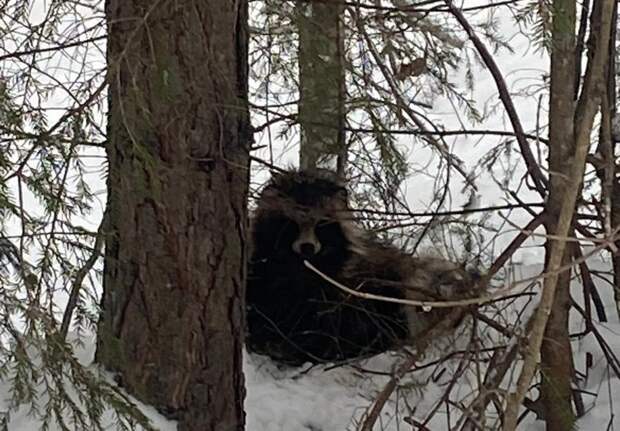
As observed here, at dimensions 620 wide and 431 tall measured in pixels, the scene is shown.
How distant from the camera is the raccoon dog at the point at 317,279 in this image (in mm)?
4449

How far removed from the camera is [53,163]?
125 inches

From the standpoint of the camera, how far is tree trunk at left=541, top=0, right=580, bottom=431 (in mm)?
3535

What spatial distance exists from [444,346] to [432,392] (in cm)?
18

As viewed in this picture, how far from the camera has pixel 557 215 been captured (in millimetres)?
3521

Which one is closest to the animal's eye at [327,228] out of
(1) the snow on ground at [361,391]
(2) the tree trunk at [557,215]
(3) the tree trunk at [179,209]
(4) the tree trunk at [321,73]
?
(4) the tree trunk at [321,73]

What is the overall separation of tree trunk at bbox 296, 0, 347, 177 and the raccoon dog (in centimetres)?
28

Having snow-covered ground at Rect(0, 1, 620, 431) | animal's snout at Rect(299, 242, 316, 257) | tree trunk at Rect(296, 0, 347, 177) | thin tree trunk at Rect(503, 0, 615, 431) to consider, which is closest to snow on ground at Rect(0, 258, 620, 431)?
snow-covered ground at Rect(0, 1, 620, 431)

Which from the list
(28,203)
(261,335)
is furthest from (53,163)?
(28,203)

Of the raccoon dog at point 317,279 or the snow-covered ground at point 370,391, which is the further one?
the raccoon dog at point 317,279

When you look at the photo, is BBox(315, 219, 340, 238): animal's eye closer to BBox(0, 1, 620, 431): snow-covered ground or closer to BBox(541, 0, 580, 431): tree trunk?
BBox(0, 1, 620, 431): snow-covered ground

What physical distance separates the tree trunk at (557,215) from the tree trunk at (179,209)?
3.14 ft

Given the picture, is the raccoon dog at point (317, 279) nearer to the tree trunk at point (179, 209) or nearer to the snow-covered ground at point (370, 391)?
the snow-covered ground at point (370, 391)

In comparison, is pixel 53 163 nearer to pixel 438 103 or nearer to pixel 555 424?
pixel 555 424

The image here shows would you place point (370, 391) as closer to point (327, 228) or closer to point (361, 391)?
point (361, 391)
